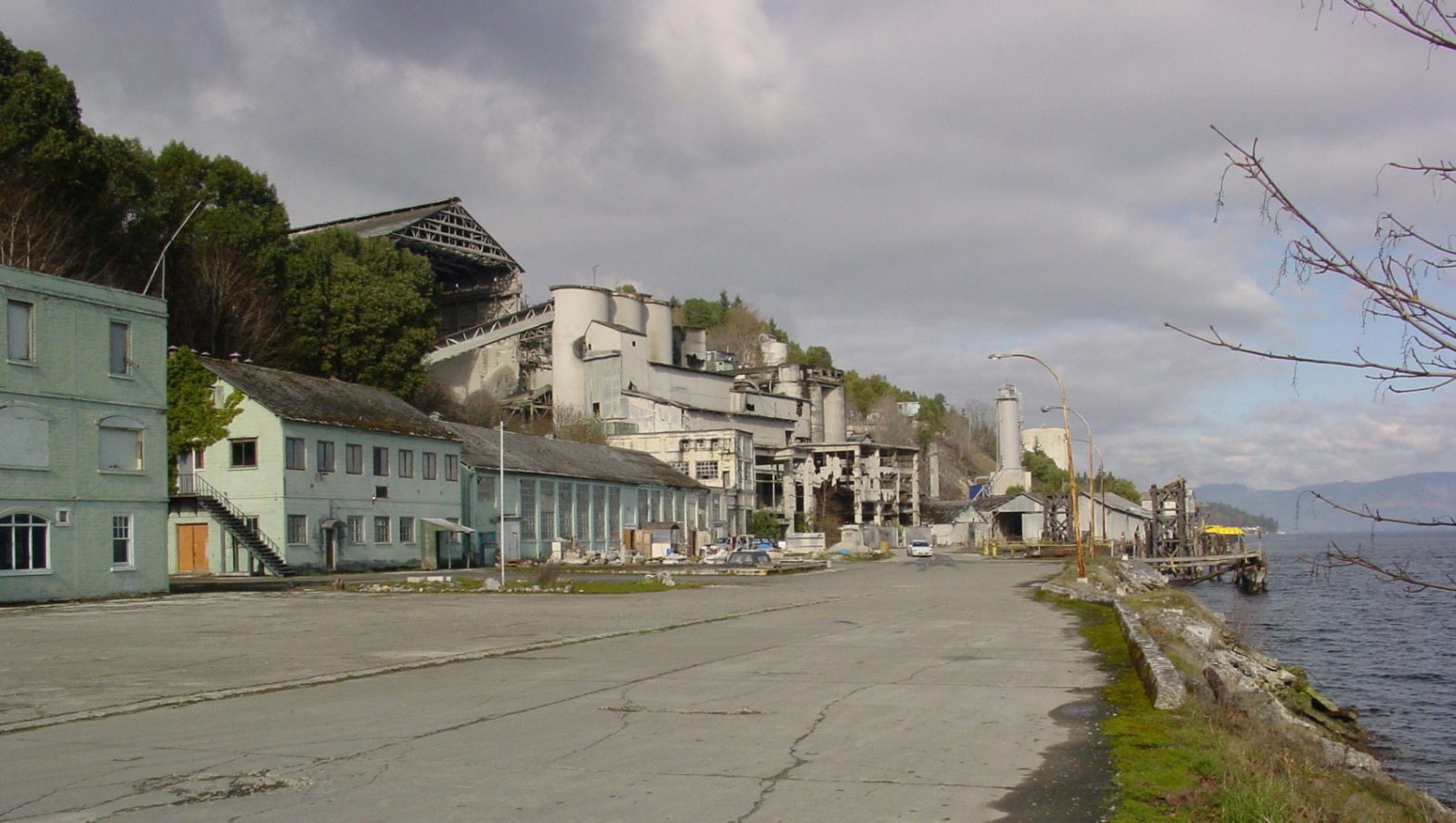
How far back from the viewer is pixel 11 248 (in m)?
48.9

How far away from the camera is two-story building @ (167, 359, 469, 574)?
5103 cm

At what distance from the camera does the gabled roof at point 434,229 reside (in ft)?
295

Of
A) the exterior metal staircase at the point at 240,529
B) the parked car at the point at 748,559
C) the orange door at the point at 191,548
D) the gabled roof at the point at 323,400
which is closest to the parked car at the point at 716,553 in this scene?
the parked car at the point at 748,559

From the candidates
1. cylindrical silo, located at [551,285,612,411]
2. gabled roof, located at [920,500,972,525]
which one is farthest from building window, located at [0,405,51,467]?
gabled roof, located at [920,500,972,525]

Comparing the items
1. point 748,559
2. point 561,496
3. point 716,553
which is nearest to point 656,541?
point 716,553

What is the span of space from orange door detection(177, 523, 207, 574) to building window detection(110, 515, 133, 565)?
14.6 metres

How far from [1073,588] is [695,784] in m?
29.3

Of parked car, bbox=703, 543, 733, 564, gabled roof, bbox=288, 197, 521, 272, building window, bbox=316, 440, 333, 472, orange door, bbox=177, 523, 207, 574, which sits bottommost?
parked car, bbox=703, 543, 733, 564

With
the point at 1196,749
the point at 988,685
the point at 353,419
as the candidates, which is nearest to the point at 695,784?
the point at 1196,749

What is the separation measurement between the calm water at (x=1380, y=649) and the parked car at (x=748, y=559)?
70.0 feet

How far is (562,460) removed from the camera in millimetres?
74438

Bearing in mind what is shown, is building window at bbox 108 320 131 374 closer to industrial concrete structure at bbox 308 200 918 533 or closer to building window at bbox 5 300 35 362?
building window at bbox 5 300 35 362

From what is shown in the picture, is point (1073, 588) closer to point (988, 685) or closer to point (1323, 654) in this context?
point (1323, 654)

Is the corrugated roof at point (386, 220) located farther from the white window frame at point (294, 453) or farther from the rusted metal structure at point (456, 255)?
the white window frame at point (294, 453)
